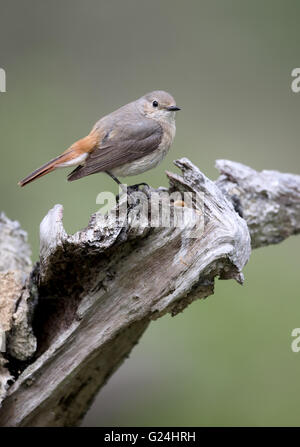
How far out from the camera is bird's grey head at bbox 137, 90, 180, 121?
396 centimetres

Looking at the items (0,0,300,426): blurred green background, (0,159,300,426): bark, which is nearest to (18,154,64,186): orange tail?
(0,159,300,426): bark

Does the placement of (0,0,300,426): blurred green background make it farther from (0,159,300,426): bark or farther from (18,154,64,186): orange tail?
(18,154,64,186): orange tail

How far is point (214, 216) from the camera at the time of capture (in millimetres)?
2961

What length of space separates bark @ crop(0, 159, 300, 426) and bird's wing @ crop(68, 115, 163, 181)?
0.52 metres

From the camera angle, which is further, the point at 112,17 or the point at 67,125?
the point at 112,17

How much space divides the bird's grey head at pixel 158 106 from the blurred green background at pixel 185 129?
165 centimetres

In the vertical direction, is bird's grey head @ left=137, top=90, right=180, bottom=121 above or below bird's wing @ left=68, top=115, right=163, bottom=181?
above

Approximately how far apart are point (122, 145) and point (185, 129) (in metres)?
3.63

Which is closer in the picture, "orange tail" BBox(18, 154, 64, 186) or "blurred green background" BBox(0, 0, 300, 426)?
"orange tail" BBox(18, 154, 64, 186)

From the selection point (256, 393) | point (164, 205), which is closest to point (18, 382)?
point (164, 205)

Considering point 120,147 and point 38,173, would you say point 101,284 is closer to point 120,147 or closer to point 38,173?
point 38,173

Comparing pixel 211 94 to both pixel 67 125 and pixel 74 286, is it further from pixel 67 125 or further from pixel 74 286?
pixel 74 286

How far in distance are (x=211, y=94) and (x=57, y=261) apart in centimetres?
513

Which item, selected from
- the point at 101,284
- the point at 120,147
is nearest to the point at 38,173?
the point at 120,147
